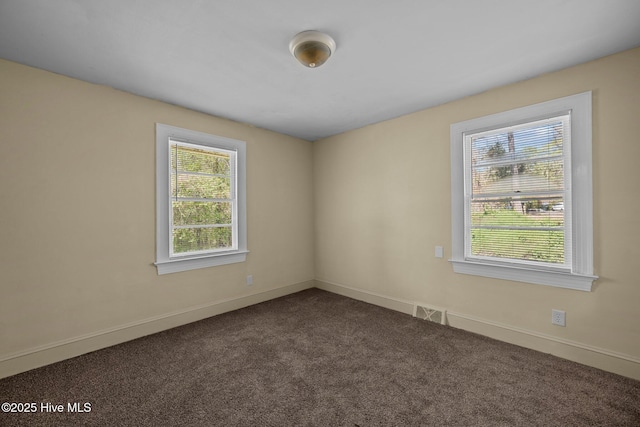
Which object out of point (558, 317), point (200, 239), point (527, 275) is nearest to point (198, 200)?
point (200, 239)

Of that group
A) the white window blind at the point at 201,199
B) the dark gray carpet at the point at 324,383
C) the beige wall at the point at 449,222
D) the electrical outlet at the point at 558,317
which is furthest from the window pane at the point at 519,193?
the white window blind at the point at 201,199

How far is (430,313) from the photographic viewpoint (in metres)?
3.35

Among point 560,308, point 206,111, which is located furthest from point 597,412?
point 206,111

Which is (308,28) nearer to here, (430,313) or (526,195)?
(526,195)

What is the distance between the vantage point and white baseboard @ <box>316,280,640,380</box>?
2232 millimetres

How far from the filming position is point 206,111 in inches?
135

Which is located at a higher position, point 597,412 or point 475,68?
point 475,68

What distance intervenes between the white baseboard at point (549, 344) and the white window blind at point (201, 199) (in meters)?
2.58

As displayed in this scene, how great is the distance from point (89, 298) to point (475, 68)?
4.14 m

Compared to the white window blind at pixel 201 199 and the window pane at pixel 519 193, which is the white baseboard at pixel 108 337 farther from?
the window pane at pixel 519 193

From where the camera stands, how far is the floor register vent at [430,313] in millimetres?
3236

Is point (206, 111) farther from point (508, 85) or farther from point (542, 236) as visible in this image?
point (542, 236)

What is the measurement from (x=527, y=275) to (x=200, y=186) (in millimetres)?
3705

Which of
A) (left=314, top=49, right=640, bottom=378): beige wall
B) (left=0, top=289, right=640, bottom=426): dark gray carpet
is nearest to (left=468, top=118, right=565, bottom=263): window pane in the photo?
(left=314, top=49, right=640, bottom=378): beige wall
